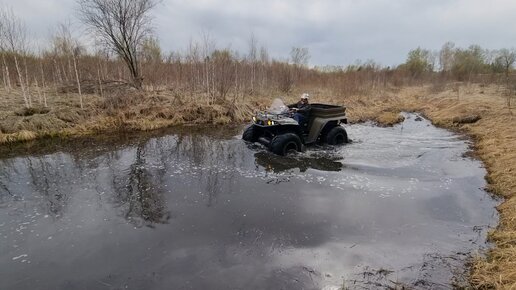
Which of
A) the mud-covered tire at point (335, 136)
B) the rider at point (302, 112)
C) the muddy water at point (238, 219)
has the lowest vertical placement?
the muddy water at point (238, 219)

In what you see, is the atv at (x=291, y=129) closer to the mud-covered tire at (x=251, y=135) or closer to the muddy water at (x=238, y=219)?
the mud-covered tire at (x=251, y=135)

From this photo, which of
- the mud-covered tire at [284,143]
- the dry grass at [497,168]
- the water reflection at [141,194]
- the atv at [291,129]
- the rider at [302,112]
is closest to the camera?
the dry grass at [497,168]

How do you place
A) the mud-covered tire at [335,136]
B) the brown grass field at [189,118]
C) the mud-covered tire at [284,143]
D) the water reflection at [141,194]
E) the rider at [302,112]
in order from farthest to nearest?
the mud-covered tire at [335,136]
the rider at [302,112]
the mud-covered tire at [284,143]
the brown grass field at [189,118]
the water reflection at [141,194]

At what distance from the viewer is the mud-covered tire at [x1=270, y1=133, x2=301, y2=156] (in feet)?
28.2

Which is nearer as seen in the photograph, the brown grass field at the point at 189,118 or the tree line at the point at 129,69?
the brown grass field at the point at 189,118

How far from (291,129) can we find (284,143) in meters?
0.76

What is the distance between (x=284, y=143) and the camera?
8.60 metres

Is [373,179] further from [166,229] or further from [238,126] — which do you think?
[238,126]

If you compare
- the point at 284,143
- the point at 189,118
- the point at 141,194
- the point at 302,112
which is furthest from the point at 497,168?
the point at 189,118

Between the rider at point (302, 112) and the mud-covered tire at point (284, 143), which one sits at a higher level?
the rider at point (302, 112)

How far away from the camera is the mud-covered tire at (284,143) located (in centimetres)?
860

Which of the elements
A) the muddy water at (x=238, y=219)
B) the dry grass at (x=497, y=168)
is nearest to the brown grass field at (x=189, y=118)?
the dry grass at (x=497, y=168)

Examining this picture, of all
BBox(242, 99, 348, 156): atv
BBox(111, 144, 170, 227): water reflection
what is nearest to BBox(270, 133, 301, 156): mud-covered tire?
BBox(242, 99, 348, 156): atv

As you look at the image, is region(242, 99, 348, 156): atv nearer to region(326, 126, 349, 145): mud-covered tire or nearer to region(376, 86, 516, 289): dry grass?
region(326, 126, 349, 145): mud-covered tire
